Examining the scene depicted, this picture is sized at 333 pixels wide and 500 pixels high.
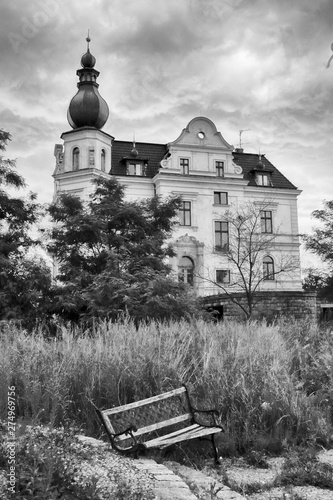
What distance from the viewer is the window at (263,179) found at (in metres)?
41.8

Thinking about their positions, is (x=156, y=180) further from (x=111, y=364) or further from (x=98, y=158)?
(x=111, y=364)

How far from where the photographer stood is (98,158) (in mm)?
37250

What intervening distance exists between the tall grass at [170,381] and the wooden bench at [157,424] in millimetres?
277

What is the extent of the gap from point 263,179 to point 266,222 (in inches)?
135

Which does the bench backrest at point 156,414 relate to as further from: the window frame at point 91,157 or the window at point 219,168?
the window at point 219,168

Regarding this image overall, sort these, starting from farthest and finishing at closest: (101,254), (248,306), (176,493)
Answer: (248,306)
(101,254)
(176,493)

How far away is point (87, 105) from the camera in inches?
1470

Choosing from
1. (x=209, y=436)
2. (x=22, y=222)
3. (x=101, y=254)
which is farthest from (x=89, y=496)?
(x=22, y=222)

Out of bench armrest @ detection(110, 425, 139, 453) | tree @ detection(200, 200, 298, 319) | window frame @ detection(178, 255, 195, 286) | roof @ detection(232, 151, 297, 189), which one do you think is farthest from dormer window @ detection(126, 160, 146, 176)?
bench armrest @ detection(110, 425, 139, 453)

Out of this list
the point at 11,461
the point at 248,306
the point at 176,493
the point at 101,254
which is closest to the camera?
the point at 11,461

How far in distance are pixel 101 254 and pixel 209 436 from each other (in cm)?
1372

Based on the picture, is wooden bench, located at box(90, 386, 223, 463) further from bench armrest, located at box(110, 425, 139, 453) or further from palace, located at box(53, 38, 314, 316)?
palace, located at box(53, 38, 314, 316)

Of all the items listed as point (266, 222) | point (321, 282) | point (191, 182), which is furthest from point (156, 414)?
point (266, 222)

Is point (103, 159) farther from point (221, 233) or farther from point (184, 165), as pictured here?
point (221, 233)
